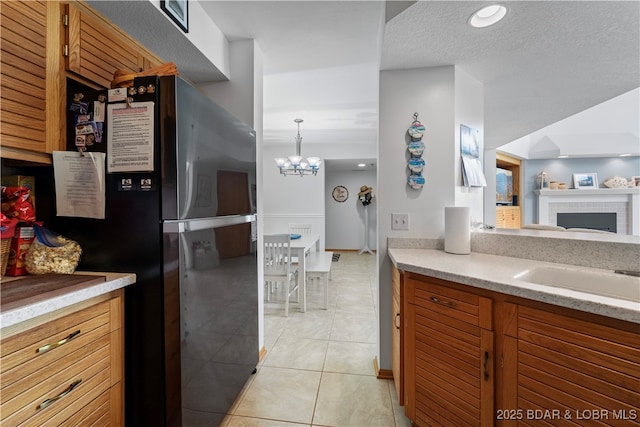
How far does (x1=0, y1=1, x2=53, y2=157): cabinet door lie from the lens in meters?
0.92

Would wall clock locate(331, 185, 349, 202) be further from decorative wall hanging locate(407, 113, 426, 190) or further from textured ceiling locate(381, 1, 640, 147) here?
decorative wall hanging locate(407, 113, 426, 190)

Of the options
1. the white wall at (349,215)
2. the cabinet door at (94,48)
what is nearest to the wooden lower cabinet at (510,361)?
the cabinet door at (94,48)

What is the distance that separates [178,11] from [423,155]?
172 cm

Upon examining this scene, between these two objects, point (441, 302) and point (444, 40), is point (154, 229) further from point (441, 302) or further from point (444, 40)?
point (444, 40)

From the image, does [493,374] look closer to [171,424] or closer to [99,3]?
[171,424]

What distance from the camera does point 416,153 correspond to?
1766 mm

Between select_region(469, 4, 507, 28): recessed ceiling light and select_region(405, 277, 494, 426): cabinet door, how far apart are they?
1341 mm

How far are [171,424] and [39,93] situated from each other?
1461mm

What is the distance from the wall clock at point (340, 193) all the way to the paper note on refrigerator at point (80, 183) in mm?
6131

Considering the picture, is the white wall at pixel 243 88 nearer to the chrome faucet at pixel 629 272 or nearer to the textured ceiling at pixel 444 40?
the textured ceiling at pixel 444 40

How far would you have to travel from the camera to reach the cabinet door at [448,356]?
1062 millimetres

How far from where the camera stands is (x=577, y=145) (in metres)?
5.06

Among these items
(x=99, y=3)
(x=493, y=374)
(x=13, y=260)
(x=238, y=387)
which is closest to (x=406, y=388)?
(x=493, y=374)

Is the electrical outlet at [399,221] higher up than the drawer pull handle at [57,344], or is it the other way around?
the electrical outlet at [399,221]
